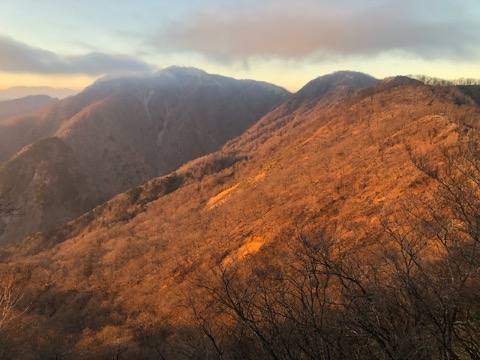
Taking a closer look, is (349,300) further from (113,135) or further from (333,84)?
(333,84)

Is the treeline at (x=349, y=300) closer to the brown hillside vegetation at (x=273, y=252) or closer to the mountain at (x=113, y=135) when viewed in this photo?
the brown hillside vegetation at (x=273, y=252)

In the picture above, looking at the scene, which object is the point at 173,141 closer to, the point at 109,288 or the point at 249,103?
the point at 249,103

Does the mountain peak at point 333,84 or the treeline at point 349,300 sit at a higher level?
the mountain peak at point 333,84

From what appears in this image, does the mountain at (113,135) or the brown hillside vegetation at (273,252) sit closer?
the brown hillside vegetation at (273,252)

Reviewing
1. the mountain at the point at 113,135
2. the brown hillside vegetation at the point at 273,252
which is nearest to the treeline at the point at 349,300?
the brown hillside vegetation at the point at 273,252

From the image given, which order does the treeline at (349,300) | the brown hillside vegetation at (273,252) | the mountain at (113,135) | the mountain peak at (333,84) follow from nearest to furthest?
the treeline at (349,300) < the brown hillside vegetation at (273,252) < the mountain at (113,135) < the mountain peak at (333,84)

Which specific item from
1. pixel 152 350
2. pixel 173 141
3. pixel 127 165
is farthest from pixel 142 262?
pixel 173 141
